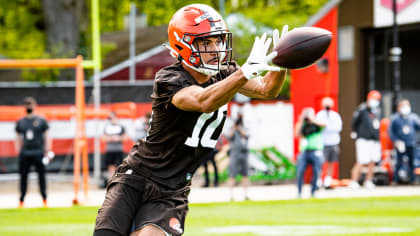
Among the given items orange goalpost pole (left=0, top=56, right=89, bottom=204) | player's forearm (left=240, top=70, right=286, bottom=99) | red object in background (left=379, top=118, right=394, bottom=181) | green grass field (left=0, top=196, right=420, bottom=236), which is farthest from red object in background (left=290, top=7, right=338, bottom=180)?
player's forearm (left=240, top=70, right=286, bottom=99)

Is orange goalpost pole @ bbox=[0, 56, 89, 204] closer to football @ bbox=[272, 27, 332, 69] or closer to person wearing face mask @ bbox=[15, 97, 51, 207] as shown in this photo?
person wearing face mask @ bbox=[15, 97, 51, 207]

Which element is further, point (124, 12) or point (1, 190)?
point (124, 12)

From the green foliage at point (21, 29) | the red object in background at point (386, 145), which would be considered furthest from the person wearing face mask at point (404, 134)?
the green foliage at point (21, 29)

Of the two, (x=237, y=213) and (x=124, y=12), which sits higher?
(x=124, y=12)

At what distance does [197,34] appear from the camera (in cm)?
429

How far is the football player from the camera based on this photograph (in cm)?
422

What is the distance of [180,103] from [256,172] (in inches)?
523

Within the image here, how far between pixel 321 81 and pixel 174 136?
13.9m

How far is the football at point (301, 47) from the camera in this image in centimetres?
398

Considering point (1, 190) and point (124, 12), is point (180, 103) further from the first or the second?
point (124, 12)

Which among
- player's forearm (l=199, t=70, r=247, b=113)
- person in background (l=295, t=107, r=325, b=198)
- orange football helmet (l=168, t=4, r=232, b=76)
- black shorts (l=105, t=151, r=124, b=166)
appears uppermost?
orange football helmet (l=168, t=4, r=232, b=76)

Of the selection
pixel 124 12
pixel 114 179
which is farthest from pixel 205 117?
pixel 124 12

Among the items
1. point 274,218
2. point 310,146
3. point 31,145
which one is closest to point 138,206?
point 274,218

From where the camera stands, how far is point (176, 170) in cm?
439
